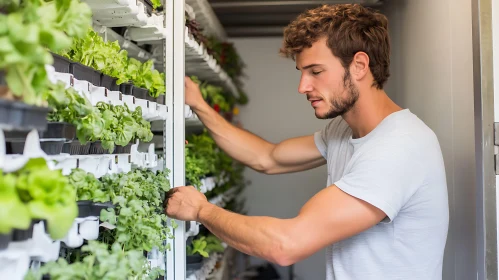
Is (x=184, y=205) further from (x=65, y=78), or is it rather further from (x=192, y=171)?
(x=65, y=78)

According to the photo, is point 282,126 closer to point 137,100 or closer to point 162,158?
point 162,158

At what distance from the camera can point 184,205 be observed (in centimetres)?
188

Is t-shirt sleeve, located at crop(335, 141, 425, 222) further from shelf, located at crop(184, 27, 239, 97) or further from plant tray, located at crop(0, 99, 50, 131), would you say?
plant tray, located at crop(0, 99, 50, 131)

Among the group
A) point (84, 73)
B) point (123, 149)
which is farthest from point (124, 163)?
point (84, 73)

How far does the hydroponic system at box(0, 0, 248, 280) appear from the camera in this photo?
2.77 feet

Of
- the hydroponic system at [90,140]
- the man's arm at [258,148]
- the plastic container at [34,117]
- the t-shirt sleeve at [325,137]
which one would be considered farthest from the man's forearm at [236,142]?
the plastic container at [34,117]

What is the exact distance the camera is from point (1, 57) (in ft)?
2.66

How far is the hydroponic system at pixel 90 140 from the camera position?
2.77ft

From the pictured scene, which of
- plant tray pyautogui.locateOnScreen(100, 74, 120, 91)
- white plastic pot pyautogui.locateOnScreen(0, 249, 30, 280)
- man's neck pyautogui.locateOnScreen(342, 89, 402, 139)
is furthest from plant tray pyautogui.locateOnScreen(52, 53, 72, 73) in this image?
man's neck pyautogui.locateOnScreen(342, 89, 402, 139)

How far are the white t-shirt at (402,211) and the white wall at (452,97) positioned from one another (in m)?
0.25

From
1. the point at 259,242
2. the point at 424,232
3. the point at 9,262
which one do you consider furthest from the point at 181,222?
the point at 9,262

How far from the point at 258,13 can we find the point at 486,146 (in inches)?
105

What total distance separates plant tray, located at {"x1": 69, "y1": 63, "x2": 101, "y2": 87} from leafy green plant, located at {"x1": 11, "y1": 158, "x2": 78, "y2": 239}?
1.49ft

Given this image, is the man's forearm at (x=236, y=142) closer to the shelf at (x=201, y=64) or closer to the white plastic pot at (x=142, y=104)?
the shelf at (x=201, y=64)
